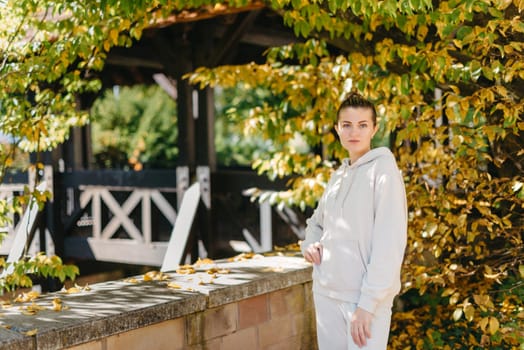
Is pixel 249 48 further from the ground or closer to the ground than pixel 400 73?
further from the ground

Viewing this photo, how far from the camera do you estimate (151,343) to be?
9.12ft

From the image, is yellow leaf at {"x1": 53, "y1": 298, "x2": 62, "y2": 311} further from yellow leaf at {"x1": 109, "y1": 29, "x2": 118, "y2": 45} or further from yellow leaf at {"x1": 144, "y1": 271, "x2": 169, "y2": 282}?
yellow leaf at {"x1": 109, "y1": 29, "x2": 118, "y2": 45}

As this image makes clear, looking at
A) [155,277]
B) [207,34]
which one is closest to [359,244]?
[155,277]

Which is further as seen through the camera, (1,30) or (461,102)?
(1,30)

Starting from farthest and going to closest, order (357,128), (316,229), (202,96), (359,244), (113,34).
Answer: (202,96)
(113,34)
(316,229)
(357,128)
(359,244)

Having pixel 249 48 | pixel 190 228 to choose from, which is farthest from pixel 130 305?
pixel 249 48

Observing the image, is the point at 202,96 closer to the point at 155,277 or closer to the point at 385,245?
the point at 155,277

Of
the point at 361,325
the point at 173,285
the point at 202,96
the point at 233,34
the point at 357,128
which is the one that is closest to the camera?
the point at 361,325

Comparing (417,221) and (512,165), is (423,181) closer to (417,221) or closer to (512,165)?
(417,221)

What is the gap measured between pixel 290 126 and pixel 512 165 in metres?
1.60

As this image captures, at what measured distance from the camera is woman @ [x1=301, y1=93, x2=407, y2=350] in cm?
218

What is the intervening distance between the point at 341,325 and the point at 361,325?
0.18 metres

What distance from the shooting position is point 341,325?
2.34m

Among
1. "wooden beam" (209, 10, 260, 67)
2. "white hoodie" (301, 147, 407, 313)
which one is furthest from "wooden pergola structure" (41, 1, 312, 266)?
"white hoodie" (301, 147, 407, 313)
